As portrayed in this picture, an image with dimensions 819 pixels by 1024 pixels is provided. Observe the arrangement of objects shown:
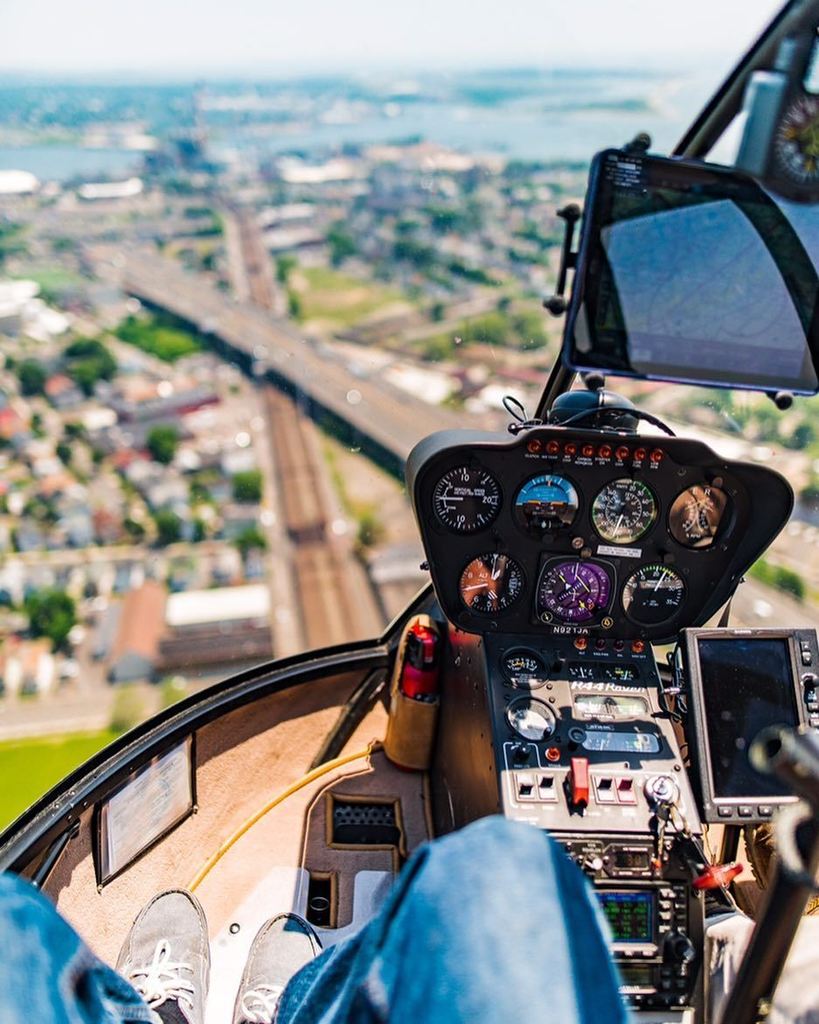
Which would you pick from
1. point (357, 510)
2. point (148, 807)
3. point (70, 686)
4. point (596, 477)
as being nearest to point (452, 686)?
point (596, 477)

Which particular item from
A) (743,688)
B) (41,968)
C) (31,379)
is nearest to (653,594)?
(743,688)

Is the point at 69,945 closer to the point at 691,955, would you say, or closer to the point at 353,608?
the point at 691,955

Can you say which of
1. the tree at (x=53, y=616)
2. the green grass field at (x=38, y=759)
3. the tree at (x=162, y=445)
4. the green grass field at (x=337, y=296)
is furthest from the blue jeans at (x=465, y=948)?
the green grass field at (x=337, y=296)

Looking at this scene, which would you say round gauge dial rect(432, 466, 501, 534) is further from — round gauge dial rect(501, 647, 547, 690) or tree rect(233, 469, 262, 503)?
tree rect(233, 469, 262, 503)

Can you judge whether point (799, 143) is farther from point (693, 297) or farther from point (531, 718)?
point (531, 718)

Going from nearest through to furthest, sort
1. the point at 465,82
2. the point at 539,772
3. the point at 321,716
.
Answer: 1. the point at 539,772
2. the point at 321,716
3. the point at 465,82

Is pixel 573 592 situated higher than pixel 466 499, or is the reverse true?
pixel 466 499

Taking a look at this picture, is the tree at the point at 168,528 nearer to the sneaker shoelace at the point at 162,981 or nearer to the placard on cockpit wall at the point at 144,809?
the placard on cockpit wall at the point at 144,809
